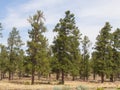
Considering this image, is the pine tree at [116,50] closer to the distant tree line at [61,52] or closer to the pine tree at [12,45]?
the distant tree line at [61,52]

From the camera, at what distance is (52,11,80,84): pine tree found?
229 feet

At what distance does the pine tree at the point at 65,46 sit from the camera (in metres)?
69.8

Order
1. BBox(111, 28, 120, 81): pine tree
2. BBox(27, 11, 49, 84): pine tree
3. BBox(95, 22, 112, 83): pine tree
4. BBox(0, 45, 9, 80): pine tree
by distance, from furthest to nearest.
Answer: BBox(0, 45, 9, 80): pine tree, BBox(111, 28, 120, 81): pine tree, BBox(95, 22, 112, 83): pine tree, BBox(27, 11, 49, 84): pine tree

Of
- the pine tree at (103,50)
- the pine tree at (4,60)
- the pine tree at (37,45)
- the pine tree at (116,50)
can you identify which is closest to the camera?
the pine tree at (37,45)

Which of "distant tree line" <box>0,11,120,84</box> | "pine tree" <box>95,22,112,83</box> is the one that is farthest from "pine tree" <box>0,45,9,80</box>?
"pine tree" <box>95,22,112,83</box>

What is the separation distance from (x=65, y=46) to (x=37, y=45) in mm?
8006

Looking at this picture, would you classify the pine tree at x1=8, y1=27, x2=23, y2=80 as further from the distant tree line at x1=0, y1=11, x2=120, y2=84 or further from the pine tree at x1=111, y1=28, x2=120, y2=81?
the pine tree at x1=111, y1=28, x2=120, y2=81

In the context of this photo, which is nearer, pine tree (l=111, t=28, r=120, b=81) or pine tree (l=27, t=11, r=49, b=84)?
pine tree (l=27, t=11, r=49, b=84)

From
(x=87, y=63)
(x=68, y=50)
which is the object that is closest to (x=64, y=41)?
(x=68, y=50)

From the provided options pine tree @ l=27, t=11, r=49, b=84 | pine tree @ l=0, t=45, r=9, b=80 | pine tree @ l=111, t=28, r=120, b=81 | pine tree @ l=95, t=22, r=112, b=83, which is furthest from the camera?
pine tree @ l=0, t=45, r=9, b=80

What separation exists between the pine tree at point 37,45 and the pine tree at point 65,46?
5863 mm

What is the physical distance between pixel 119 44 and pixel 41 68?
29927 millimetres

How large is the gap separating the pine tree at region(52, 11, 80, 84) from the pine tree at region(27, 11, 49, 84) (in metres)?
5.86

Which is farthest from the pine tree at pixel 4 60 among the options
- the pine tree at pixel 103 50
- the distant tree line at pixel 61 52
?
the pine tree at pixel 103 50
